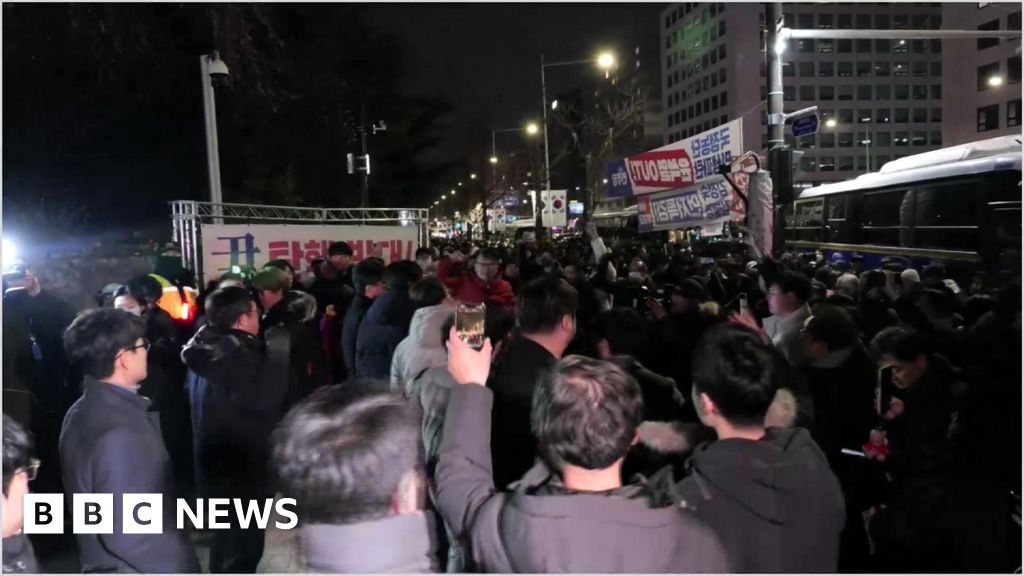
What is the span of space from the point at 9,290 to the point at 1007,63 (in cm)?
4634

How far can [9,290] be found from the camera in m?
6.40

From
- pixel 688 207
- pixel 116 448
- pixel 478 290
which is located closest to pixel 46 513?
pixel 116 448

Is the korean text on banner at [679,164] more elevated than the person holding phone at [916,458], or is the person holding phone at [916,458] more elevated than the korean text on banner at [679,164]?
the korean text on banner at [679,164]

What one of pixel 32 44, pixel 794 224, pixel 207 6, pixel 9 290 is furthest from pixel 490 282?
pixel 794 224

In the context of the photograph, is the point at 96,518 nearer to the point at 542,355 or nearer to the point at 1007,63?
the point at 542,355

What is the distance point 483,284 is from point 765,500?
5.32 metres

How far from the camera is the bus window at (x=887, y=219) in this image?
12.3 meters

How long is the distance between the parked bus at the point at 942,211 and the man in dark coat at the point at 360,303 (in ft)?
21.4

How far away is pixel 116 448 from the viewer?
2.76m

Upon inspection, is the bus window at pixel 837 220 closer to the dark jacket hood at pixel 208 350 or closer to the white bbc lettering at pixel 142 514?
the dark jacket hood at pixel 208 350

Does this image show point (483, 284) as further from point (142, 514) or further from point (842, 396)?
point (142, 514)

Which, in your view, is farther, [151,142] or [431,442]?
[151,142]

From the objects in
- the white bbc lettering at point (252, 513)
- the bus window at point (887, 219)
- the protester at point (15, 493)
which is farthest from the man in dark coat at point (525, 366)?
the bus window at point (887, 219)

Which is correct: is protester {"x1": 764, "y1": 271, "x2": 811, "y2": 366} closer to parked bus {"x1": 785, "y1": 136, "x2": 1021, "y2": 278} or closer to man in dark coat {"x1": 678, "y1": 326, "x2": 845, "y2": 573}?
man in dark coat {"x1": 678, "y1": 326, "x2": 845, "y2": 573}
